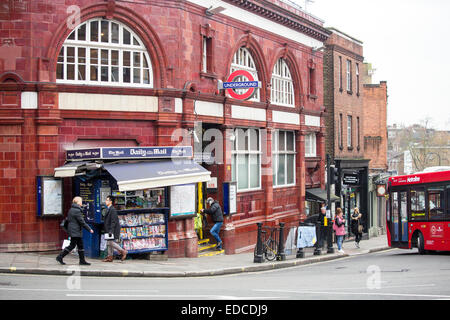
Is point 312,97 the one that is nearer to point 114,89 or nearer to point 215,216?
point 215,216

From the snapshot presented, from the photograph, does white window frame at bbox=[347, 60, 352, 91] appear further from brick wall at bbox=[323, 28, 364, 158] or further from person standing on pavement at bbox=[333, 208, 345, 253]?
person standing on pavement at bbox=[333, 208, 345, 253]

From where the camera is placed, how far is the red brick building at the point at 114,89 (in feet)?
62.0

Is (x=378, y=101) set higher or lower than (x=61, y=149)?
higher

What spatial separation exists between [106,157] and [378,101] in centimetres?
3141

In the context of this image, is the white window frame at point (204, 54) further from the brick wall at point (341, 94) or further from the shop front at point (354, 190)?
the shop front at point (354, 190)

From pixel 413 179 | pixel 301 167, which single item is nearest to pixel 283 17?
pixel 301 167

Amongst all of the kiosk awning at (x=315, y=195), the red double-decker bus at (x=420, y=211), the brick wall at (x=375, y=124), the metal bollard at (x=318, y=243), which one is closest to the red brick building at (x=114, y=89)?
the metal bollard at (x=318, y=243)

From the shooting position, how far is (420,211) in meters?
24.0

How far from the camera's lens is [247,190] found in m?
26.8

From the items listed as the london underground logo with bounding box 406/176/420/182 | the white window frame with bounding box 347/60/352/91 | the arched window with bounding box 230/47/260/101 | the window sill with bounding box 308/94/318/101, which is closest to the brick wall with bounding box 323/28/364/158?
the white window frame with bounding box 347/60/352/91

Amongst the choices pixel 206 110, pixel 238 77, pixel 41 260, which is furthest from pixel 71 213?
pixel 238 77

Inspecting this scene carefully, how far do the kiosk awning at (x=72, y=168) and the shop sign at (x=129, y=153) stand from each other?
217mm

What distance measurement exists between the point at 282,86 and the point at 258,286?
17.2m
